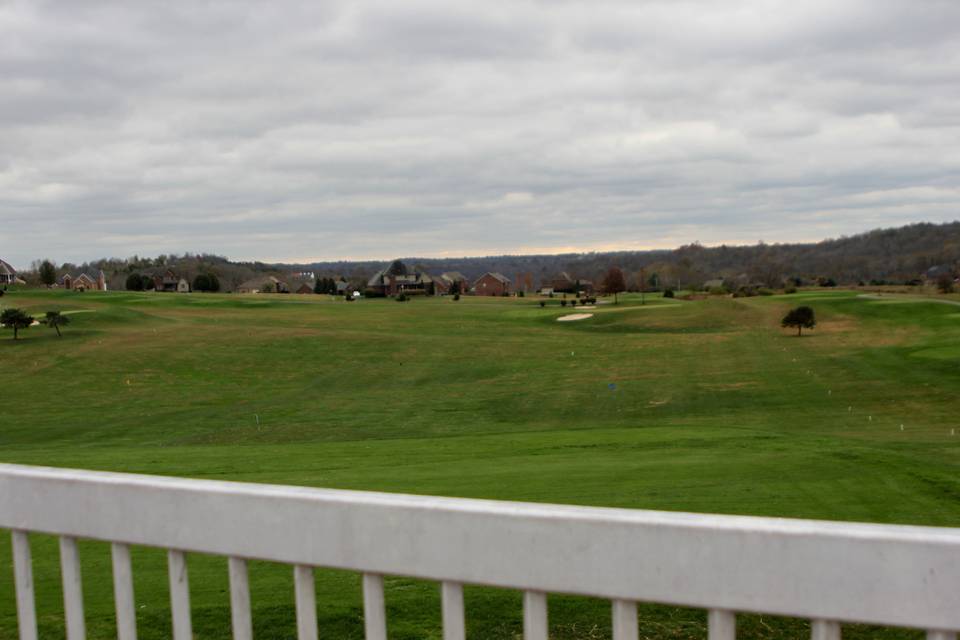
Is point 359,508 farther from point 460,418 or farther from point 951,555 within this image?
point 460,418

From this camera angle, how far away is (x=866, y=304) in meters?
57.3

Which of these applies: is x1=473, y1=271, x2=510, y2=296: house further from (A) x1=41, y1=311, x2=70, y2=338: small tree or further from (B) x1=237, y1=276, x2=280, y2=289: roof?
(A) x1=41, y1=311, x2=70, y2=338: small tree

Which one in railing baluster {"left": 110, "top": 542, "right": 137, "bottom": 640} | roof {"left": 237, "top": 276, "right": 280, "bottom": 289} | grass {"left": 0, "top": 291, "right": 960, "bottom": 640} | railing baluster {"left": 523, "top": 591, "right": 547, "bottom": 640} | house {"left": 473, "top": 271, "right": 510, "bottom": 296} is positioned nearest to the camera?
railing baluster {"left": 523, "top": 591, "right": 547, "bottom": 640}

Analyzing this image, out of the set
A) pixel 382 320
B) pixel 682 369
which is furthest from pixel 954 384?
pixel 382 320

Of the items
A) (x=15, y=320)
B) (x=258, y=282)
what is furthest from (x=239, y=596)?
(x=258, y=282)

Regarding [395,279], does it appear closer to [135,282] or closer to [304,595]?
[135,282]

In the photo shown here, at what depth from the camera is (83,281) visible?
373 ft

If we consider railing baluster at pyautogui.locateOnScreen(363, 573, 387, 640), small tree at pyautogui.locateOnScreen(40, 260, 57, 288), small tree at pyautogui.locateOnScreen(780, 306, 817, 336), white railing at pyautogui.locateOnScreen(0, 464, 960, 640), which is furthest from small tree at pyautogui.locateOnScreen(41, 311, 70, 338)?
railing baluster at pyautogui.locateOnScreen(363, 573, 387, 640)

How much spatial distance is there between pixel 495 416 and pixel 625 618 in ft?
82.4

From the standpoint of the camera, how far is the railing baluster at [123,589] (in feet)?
7.82

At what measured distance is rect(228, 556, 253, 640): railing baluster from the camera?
2.23 metres

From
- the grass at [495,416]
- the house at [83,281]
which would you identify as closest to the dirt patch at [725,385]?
the grass at [495,416]

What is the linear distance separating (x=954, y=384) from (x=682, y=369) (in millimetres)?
10631

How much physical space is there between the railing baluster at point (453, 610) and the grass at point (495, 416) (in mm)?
3513
